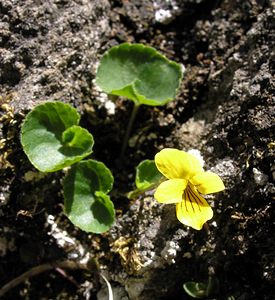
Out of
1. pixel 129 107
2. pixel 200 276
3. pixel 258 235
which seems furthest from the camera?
pixel 129 107

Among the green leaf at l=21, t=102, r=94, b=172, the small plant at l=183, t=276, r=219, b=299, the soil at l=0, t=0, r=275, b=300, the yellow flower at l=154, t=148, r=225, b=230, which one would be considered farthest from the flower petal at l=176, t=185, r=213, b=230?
the green leaf at l=21, t=102, r=94, b=172

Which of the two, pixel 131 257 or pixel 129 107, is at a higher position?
pixel 129 107

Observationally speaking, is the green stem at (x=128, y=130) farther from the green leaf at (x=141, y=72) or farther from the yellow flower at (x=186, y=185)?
the yellow flower at (x=186, y=185)

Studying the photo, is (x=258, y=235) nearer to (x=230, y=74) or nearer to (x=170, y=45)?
(x=230, y=74)

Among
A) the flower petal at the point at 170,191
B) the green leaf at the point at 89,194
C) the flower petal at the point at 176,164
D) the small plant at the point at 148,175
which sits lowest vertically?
the green leaf at the point at 89,194

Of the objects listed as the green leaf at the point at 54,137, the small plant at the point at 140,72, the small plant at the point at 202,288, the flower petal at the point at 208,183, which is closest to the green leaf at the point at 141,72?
the small plant at the point at 140,72

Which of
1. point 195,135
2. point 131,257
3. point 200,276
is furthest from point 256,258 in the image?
point 195,135

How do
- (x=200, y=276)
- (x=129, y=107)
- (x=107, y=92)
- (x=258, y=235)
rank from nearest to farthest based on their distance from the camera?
1. (x=258, y=235)
2. (x=200, y=276)
3. (x=107, y=92)
4. (x=129, y=107)
